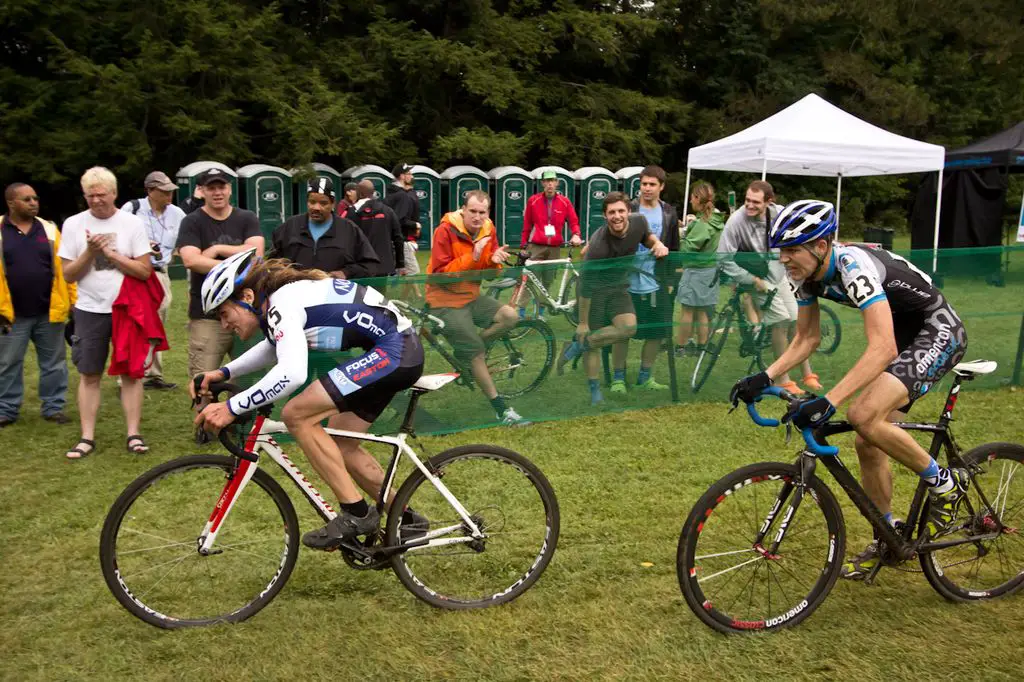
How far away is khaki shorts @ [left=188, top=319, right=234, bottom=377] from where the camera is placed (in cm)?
761

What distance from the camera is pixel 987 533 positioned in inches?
187

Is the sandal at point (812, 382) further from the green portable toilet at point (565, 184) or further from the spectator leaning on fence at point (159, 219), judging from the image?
the green portable toilet at point (565, 184)

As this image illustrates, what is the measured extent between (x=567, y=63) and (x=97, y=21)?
16615 millimetres

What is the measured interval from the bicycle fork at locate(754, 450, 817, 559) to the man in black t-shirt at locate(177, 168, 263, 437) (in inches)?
170

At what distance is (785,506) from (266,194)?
21.7 m

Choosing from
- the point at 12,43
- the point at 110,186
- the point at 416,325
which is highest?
the point at 12,43

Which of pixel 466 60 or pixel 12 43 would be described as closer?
pixel 12 43

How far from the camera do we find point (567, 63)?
37188 millimetres

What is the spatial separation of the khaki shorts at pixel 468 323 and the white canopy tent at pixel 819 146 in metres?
9.40

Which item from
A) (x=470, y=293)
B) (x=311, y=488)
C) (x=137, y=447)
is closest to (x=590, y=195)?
(x=470, y=293)

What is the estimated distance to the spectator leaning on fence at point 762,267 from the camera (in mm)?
8828

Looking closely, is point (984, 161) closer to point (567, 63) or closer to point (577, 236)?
point (577, 236)

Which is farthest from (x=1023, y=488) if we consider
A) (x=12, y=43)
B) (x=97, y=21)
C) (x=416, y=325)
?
(x=12, y=43)

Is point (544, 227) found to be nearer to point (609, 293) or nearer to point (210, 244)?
point (609, 293)
